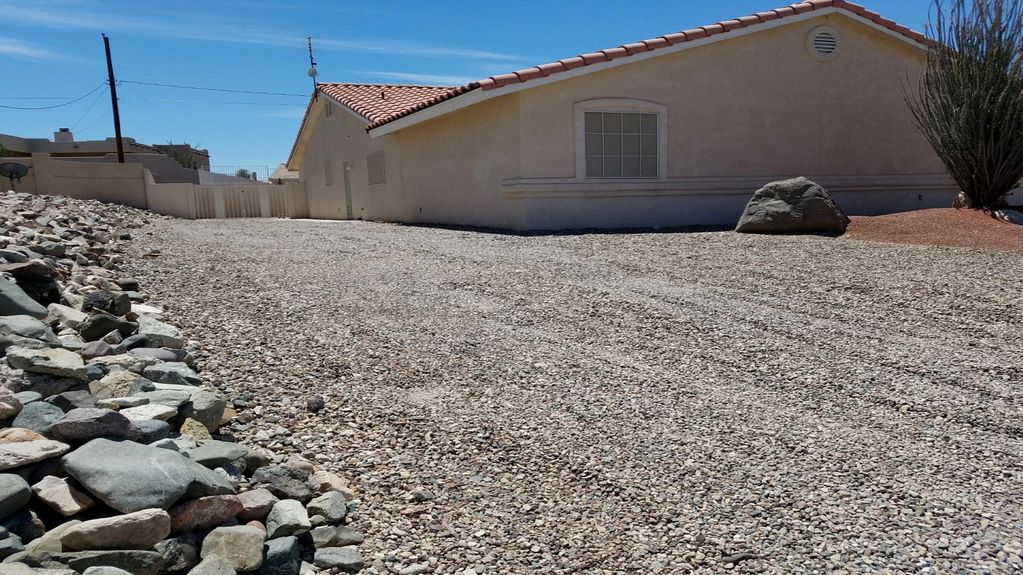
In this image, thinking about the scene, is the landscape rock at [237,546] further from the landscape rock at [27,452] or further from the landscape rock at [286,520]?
the landscape rock at [27,452]

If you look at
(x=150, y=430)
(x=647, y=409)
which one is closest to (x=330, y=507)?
(x=150, y=430)

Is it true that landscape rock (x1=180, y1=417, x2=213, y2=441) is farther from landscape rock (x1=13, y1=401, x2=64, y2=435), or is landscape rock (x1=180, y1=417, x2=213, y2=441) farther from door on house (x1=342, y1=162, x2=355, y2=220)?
door on house (x1=342, y1=162, x2=355, y2=220)

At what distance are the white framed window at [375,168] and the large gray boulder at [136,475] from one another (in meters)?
18.1

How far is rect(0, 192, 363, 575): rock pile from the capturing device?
2.36 m

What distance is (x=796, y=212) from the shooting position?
1120 centimetres

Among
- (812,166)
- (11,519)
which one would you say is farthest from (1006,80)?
(11,519)

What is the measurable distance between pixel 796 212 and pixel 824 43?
600cm

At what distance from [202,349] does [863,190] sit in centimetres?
1465

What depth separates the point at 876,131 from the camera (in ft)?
52.1

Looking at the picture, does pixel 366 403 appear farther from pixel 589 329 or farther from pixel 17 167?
pixel 17 167

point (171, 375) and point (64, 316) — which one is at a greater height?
point (64, 316)

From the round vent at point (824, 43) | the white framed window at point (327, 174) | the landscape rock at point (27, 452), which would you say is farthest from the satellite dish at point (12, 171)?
the landscape rock at point (27, 452)

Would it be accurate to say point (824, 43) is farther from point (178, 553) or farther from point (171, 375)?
point (178, 553)

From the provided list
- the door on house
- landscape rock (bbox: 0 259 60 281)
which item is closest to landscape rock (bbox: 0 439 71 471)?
landscape rock (bbox: 0 259 60 281)
